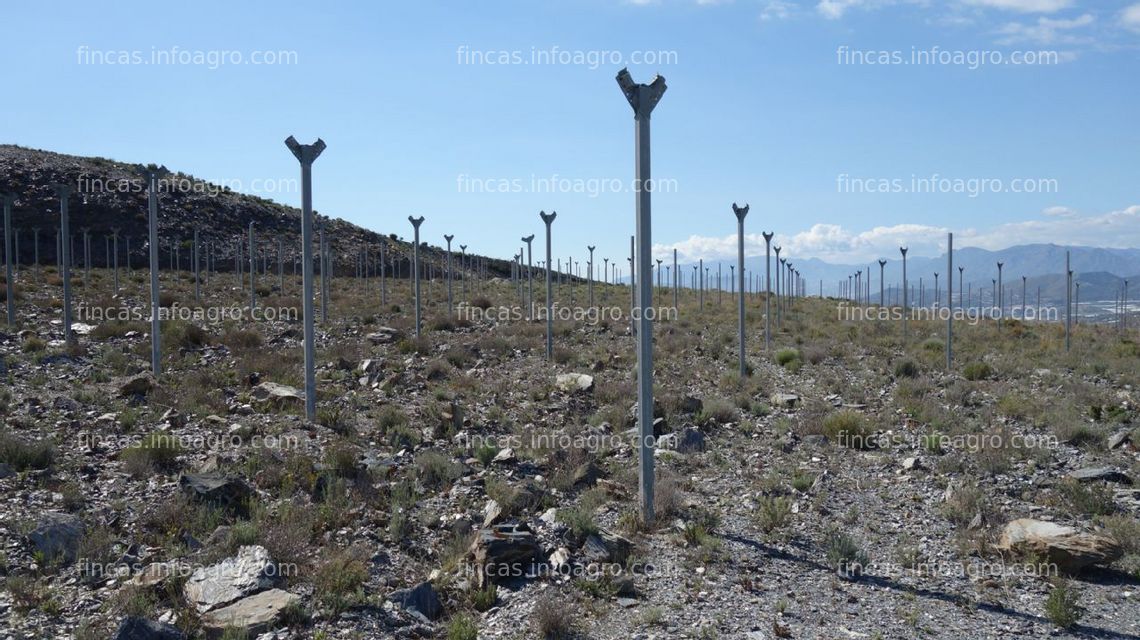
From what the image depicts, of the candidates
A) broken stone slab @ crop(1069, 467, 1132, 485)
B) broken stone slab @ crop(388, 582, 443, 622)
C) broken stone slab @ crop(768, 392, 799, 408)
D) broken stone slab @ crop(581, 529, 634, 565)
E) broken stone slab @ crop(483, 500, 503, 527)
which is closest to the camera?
broken stone slab @ crop(388, 582, 443, 622)

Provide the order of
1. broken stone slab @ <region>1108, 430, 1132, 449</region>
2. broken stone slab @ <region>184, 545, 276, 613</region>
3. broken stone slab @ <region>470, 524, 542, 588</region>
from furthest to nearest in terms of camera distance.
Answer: broken stone slab @ <region>1108, 430, 1132, 449</region>, broken stone slab @ <region>470, 524, 542, 588</region>, broken stone slab @ <region>184, 545, 276, 613</region>

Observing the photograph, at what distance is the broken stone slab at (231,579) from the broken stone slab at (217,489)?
1686mm

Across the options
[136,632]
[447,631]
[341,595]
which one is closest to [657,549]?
[447,631]

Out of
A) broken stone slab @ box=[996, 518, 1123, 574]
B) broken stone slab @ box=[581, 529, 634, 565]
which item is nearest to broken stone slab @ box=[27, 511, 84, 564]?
broken stone slab @ box=[581, 529, 634, 565]

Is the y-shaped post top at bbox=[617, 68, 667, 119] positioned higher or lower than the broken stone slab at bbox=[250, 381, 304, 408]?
higher

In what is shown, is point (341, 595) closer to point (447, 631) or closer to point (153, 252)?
point (447, 631)

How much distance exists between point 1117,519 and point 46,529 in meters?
11.3

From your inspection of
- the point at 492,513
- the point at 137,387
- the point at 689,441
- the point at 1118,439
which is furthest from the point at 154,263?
the point at 1118,439

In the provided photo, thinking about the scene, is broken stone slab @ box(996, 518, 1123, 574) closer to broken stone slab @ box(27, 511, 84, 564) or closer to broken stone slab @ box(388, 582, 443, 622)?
broken stone slab @ box(388, 582, 443, 622)

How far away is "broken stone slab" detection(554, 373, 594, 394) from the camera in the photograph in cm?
1580

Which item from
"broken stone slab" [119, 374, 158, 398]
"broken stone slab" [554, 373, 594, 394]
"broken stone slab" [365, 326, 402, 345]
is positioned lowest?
"broken stone slab" [554, 373, 594, 394]

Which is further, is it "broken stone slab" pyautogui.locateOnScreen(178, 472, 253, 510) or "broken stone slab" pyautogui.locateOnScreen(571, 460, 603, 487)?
"broken stone slab" pyautogui.locateOnScreen(571, 460, 603, 487)

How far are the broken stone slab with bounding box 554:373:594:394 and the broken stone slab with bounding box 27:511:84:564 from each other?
9767 millimetres

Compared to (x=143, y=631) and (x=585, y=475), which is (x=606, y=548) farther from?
(x=143, y=631)
